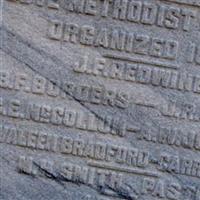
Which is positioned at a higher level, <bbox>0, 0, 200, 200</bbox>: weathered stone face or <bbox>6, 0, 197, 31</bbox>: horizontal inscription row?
<bbox>6, 0, 197, 31</bbox>: horizontal inscription row

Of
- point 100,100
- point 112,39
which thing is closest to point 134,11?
point 112,39

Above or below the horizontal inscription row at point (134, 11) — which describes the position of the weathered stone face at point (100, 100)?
below

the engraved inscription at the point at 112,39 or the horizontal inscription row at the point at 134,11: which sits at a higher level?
the horizontal inscription row at the point at 134,11

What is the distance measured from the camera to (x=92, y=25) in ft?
8.34

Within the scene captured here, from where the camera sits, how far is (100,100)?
2611 millimetres

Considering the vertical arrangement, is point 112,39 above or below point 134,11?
below

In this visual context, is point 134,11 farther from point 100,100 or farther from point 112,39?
point 100,100

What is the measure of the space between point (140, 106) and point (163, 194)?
41 cm

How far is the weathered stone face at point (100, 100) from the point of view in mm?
2539

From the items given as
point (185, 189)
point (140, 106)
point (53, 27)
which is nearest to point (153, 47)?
point (140, 106)

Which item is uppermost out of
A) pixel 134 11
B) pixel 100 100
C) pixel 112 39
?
pixel 134 11

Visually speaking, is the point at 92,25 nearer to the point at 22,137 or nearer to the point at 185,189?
the point at 22,137

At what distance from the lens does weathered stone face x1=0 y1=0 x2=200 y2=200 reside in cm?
254

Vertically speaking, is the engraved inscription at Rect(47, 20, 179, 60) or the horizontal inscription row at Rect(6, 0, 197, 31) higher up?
the horizontal inscription row at Rect(6, 0, 197, 31)
